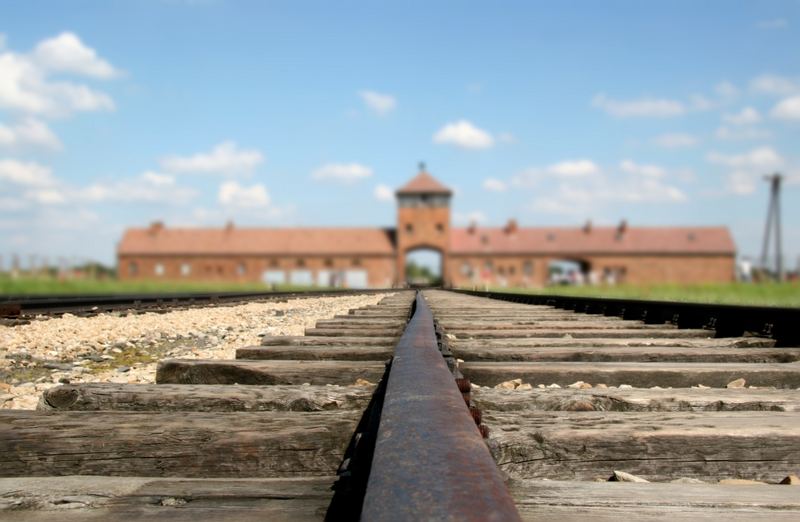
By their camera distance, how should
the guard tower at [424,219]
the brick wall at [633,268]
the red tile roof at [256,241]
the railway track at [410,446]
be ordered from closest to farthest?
the railway track at [410,446]
the guard tower at [424,219]
the brick wall at [633,268]
the red tile roof at [256,241]

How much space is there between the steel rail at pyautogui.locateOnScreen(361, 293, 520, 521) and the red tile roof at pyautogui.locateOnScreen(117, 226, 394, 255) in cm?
6390

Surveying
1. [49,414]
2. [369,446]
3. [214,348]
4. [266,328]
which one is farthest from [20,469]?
[266,328]

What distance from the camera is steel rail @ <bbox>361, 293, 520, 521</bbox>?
89 centimetres

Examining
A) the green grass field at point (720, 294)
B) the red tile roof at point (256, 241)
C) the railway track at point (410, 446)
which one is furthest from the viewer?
the red tile roof at point (256, 241)

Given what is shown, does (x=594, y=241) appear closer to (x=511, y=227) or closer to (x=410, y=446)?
(x=511, y=227)

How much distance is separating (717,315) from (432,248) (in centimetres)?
6001

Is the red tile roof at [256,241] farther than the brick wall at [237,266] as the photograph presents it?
Yes

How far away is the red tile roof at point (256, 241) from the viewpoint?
6681 cm

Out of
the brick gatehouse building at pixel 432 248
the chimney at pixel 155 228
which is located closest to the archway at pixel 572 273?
the brick gatehouse building at pixel 432 248

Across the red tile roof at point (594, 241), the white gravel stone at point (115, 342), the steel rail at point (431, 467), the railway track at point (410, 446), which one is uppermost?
the red tile roof at point (594, 241)

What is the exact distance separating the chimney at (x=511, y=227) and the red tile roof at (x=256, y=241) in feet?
36.6

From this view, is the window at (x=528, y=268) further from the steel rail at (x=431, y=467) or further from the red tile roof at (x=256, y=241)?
the steel rail at (x=431, y=467)

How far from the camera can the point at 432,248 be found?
213ft

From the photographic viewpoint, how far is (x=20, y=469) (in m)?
1.58
